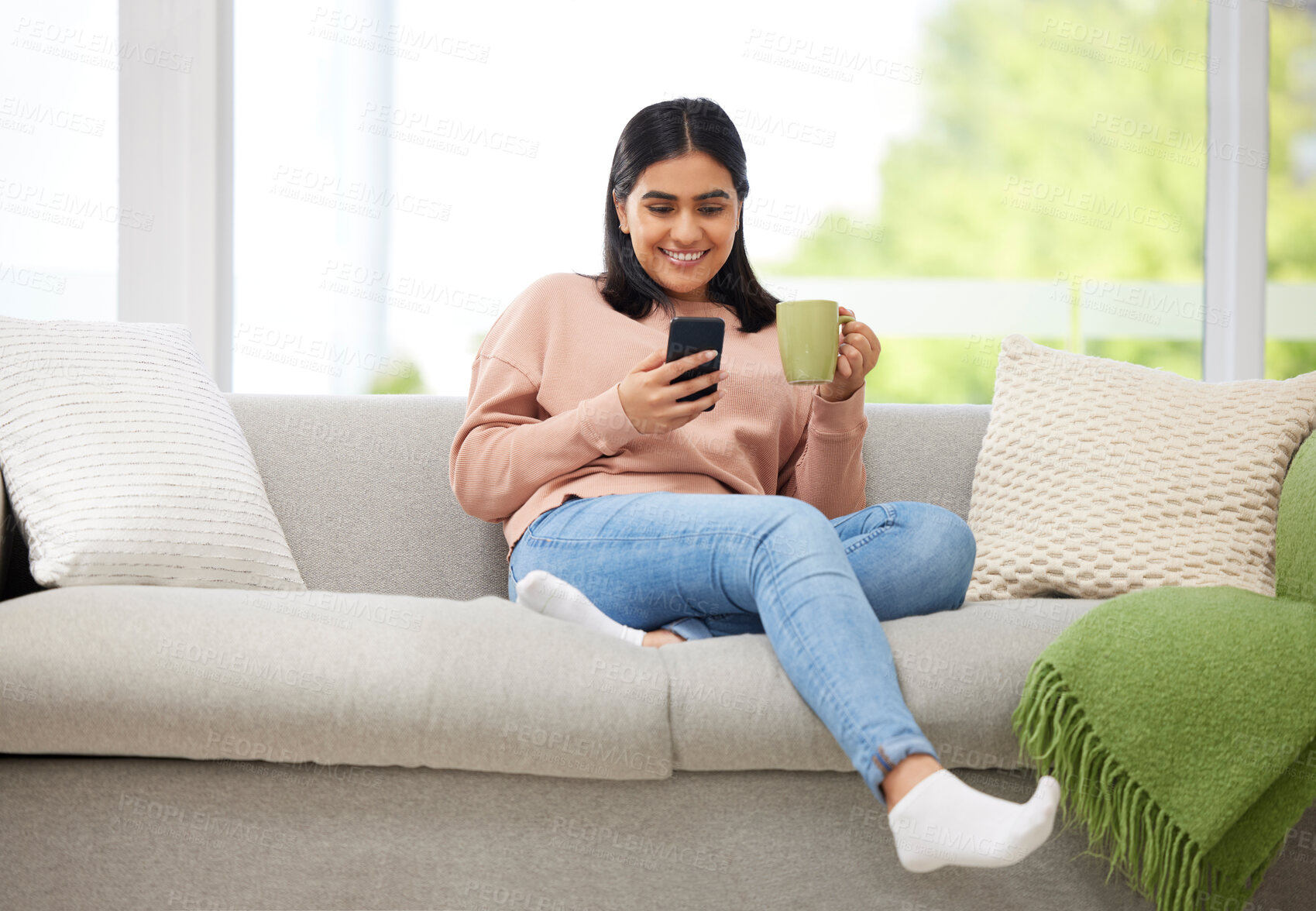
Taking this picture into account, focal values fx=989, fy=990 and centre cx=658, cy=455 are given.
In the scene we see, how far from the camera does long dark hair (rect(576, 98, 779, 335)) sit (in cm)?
157

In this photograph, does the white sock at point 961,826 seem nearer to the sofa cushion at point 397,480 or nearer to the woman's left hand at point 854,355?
the woman's left hand at point 854,355

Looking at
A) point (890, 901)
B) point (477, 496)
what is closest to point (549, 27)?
point (477, 496)

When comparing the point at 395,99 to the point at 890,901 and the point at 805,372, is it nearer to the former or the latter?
the point at 805,372

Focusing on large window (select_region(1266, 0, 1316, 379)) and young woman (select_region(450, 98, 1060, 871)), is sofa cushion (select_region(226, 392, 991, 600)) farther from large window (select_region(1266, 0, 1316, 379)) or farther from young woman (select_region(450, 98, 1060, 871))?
large window (select_region(1266, 0, 1316, 379))

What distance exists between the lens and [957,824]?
903mm

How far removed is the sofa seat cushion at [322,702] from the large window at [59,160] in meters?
1.80

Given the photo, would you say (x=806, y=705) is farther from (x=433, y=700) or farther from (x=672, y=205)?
(x=672, y=205)

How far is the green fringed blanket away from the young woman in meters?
0.12

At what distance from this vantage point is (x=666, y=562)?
120cm

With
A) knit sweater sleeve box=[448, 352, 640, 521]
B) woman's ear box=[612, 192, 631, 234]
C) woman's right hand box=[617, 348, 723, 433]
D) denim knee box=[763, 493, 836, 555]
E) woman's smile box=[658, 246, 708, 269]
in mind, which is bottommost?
denim knee box=[763, 493, 836, 555]

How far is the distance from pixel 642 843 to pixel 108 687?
1.97ft

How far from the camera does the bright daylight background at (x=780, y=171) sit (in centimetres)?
273

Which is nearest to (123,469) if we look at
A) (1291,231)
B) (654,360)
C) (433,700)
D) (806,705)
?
(433,700)

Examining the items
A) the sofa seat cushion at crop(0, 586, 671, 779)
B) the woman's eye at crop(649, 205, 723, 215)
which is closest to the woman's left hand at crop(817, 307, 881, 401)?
the woman's eye at crop(649, 205, 723, 215)
